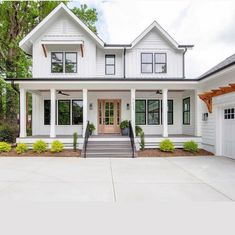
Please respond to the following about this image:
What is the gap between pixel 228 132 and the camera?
1152 centimetres

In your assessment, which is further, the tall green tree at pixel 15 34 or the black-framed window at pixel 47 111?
the tall green tree at pixel 15 34

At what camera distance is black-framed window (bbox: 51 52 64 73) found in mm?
15852

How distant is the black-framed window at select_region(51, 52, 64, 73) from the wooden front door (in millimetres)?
3458

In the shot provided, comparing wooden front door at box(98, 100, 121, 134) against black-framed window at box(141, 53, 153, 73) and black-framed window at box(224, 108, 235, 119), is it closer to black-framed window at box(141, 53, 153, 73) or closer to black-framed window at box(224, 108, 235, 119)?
black-framed window at box(141, 53, 153, 73)

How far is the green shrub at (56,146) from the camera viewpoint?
1270cm

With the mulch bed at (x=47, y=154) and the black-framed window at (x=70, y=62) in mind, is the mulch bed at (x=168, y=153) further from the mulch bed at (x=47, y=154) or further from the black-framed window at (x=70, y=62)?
the black-framed window at (x=70, y=62)

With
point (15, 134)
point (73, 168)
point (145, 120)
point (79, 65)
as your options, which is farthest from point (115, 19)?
point (73, 168)

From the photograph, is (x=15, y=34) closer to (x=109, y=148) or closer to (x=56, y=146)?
(x=56, y=146)

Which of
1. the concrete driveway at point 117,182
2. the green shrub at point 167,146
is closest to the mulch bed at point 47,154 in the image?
the concrete driveway at point 117,182

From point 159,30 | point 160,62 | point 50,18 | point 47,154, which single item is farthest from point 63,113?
point 159,30

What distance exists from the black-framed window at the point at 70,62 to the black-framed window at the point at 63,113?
7.35 ft

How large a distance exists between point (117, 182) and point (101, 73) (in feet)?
35.1

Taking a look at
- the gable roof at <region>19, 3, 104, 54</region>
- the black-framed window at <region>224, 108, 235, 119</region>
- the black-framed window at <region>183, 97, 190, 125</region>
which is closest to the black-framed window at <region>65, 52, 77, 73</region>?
the gable roof at <region>19, 3, 104, 54</region>

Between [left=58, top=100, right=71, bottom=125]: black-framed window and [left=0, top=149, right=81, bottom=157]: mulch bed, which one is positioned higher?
[left=58, top=100, right=71, bottom=125]: black-framed window
